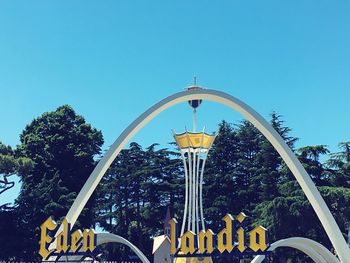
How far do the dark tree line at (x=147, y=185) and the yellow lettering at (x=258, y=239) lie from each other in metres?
19.6

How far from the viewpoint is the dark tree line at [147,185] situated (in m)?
35.8

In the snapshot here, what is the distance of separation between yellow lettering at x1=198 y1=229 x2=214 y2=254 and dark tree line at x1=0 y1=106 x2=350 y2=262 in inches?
777

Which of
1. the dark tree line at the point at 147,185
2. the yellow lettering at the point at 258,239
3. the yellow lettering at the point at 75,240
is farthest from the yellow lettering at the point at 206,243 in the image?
the dark tree line at the point at 147,185

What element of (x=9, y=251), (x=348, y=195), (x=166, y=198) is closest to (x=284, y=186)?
(x=348, y=195)

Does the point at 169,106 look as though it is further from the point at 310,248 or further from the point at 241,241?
the point at 310,248

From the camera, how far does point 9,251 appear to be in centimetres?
3525

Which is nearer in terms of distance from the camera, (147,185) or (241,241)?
(241,241)

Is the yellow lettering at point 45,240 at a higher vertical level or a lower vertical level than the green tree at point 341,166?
lower

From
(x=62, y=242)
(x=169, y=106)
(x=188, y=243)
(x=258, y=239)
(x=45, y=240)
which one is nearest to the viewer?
(x=258, y=239)

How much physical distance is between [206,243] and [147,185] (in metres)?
29.1

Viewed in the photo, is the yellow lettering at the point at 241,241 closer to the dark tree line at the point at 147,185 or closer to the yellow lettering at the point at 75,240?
the yellow lettering at the point at 75,240

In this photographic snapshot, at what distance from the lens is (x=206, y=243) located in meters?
16.6

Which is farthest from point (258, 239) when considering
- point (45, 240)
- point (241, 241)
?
point (45, 240)

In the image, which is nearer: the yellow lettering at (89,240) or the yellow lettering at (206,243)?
the yellow lettering at (206,243)
